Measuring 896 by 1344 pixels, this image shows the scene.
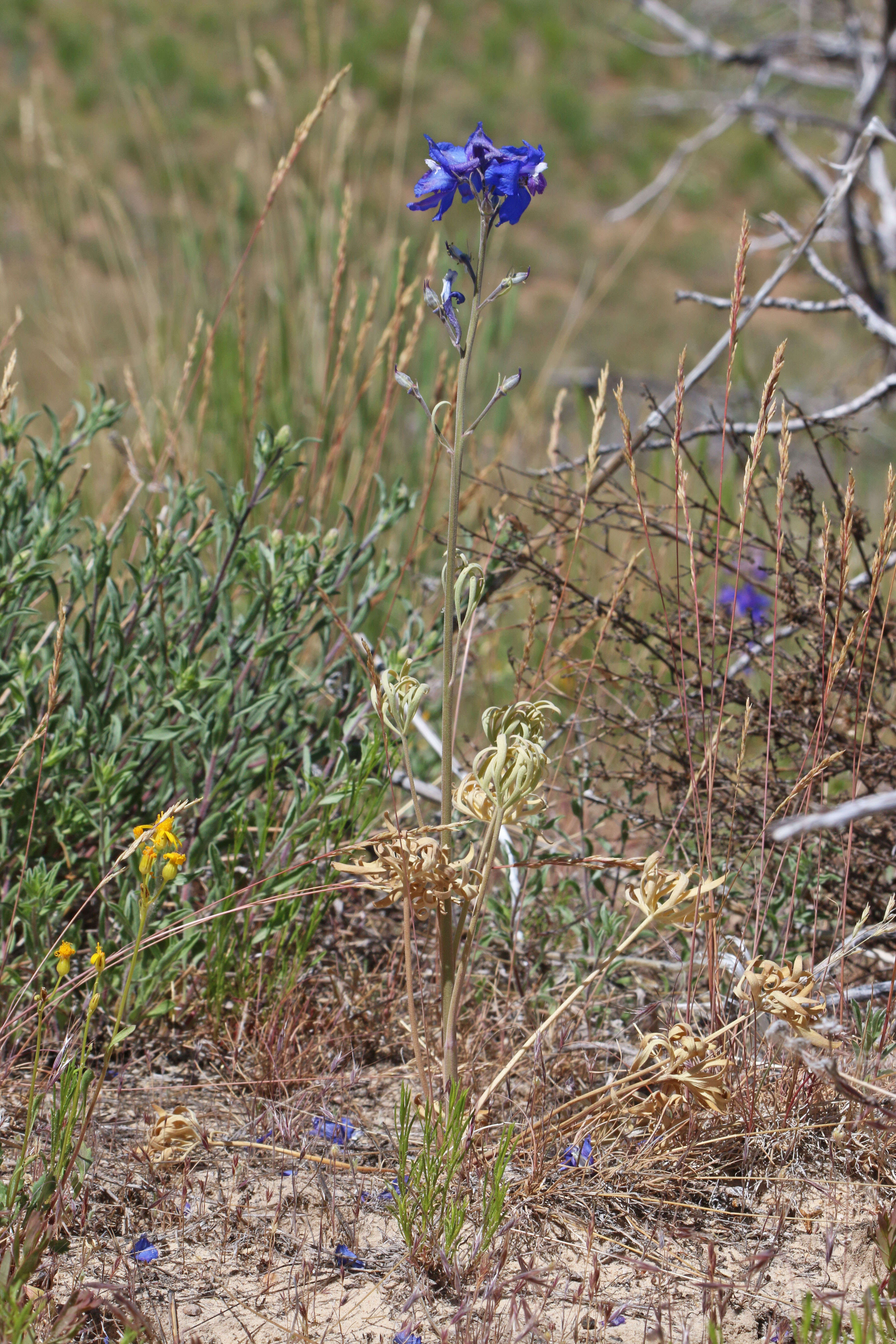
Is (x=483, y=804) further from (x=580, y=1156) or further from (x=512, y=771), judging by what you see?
(x=580, y=1156)

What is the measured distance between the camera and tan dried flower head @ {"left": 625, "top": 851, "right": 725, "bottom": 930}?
1.27 meters

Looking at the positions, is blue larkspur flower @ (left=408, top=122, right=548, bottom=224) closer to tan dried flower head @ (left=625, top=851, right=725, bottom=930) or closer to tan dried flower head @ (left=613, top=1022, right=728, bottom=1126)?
tan dried flower head @ (left=625, top=851, right=725, bottom=930)

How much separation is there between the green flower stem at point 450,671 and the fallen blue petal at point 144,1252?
15.9 inches

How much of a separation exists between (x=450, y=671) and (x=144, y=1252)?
79 centimetres

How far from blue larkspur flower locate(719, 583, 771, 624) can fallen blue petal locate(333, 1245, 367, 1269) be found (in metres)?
1.48

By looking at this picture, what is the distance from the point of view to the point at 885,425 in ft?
20.9

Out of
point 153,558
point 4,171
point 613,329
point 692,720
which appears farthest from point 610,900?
point 613,329

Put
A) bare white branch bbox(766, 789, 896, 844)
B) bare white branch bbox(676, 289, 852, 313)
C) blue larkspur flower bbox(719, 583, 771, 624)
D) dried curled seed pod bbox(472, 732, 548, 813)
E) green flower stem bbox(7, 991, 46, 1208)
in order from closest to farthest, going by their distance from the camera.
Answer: bare white branch bbox(766, 789, 896, 844) → green flower stem bbox(7, 991, 46, 1208) → dried curled seed pod bbox(472, 732, 548, 813) → bare white branch bbox(676, 289, 852, 313) → blue larkspur flower bbox(719, 583, 771, 624)

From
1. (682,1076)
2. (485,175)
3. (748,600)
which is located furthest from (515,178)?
(748,600)

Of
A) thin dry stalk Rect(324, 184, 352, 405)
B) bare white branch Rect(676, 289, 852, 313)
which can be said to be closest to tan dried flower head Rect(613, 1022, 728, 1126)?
bare white branch Rect(676, 289, 852, 313)

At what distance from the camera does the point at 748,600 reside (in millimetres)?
2545

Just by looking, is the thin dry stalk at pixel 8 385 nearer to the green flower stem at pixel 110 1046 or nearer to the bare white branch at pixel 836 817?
the green flower stem at pixel 110 1046

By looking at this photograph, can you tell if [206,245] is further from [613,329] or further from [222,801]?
[613,329]

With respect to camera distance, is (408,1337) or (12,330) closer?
(408,1337)
